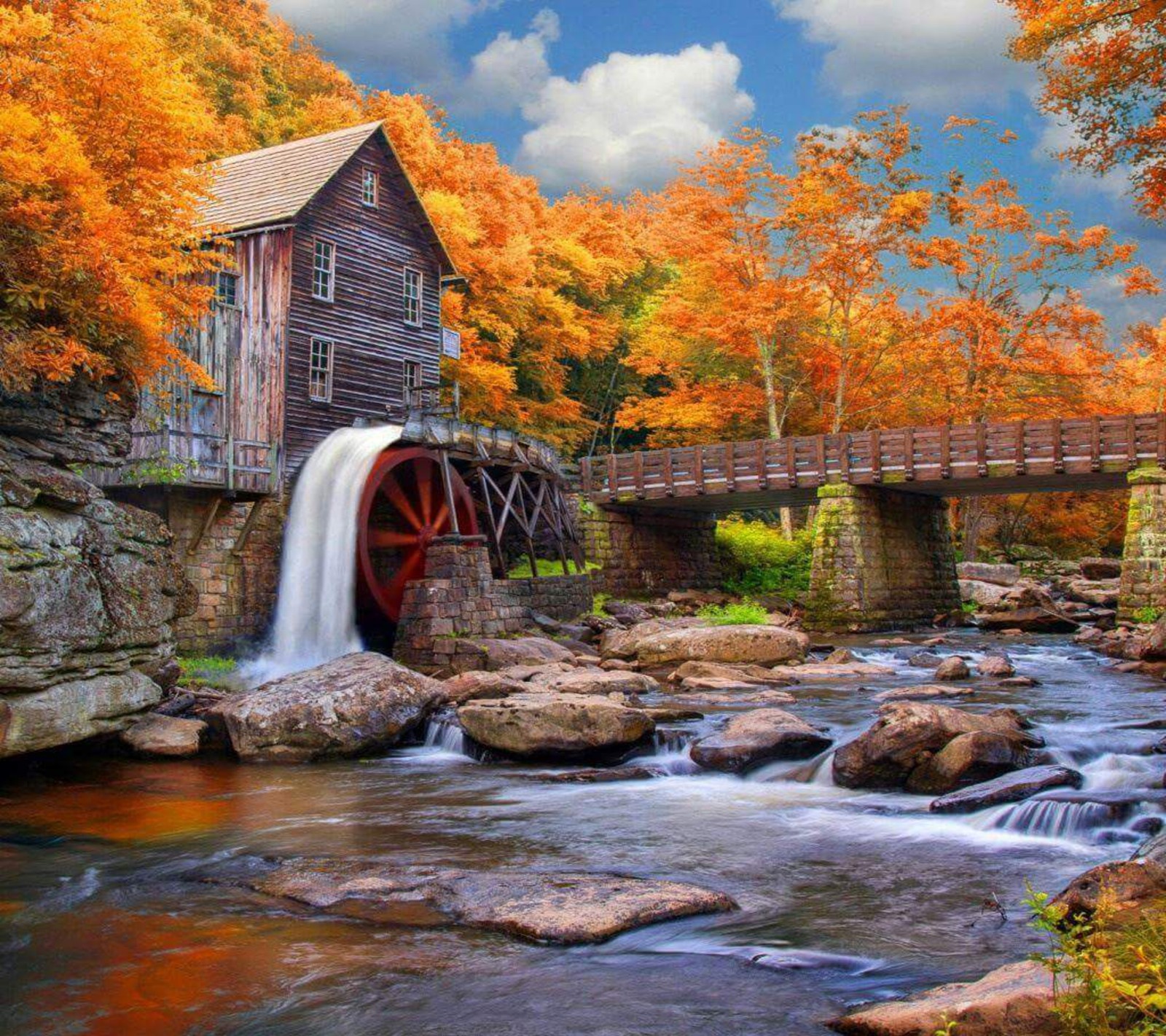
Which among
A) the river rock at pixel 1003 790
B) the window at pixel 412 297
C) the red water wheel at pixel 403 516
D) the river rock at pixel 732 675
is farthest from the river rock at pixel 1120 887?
the window at pixel 412 297

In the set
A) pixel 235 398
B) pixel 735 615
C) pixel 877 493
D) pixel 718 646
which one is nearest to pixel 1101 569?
pixel 877 493

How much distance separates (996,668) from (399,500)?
11003 millimetres

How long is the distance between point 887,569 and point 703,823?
1945 cm

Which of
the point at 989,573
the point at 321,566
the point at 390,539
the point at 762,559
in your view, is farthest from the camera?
the point at 762,559

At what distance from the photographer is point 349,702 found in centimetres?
1080

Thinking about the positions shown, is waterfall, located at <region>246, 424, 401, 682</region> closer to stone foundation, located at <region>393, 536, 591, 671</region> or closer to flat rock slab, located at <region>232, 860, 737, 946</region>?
stone foundation, located at <region>393, 536, 591, 671</region>

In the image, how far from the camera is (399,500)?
21047 mm

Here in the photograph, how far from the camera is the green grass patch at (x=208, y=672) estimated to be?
1448cm

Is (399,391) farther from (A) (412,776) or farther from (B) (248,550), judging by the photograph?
(A) (412,776)

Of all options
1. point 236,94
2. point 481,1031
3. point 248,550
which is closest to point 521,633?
point 248,550

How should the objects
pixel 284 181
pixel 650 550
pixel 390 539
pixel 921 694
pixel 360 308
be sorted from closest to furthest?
pixel 921 694 < pixel 390 539 < pixel 284 181 < pixel 360 308 < pixel 650 550

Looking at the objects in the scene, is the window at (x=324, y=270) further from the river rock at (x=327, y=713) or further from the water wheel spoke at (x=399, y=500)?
the river rock at (x=327, y=713)

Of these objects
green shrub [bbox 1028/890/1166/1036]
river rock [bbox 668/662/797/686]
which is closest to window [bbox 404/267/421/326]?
river rock [bbox 668/662/797/686]

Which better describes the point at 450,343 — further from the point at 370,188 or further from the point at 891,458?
the point at 891,458
